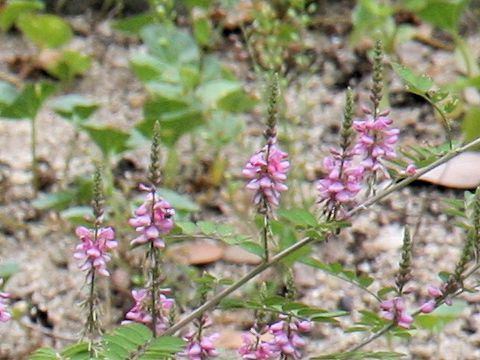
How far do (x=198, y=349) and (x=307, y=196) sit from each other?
1594 mm

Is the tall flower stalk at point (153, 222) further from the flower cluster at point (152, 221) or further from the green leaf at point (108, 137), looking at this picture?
the green leaf at point (108, 137)

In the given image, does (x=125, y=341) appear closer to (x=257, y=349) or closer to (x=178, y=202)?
(x=257, y=349)

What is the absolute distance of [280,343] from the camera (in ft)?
6.39

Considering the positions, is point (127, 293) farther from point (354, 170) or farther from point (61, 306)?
point (354, 170)

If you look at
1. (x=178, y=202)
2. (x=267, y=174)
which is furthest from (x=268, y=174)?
(x=178, y=202)

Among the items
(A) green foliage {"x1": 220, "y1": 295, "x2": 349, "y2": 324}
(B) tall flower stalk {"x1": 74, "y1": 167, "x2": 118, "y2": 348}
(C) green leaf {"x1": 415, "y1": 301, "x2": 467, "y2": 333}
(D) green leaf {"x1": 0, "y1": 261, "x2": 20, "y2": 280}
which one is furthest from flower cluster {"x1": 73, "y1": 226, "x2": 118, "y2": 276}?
(C) green leaf {"x1": 415, "y1": 301, "x2": 467, "y2": 333}

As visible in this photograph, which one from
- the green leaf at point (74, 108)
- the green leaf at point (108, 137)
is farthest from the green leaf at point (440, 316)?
the green leaf at point (74, 108)

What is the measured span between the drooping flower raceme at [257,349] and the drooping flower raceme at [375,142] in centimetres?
32

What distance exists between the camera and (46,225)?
11.2 feet

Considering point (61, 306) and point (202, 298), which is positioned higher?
point (202, 298)

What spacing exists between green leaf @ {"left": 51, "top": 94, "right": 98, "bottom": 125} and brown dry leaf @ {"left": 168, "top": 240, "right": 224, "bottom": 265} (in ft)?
1.34

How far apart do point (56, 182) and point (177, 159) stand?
14.2 inches

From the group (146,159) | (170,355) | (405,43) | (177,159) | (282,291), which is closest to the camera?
(170,355)

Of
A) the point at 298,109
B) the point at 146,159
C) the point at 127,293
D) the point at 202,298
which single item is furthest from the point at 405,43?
the point at 202,298
